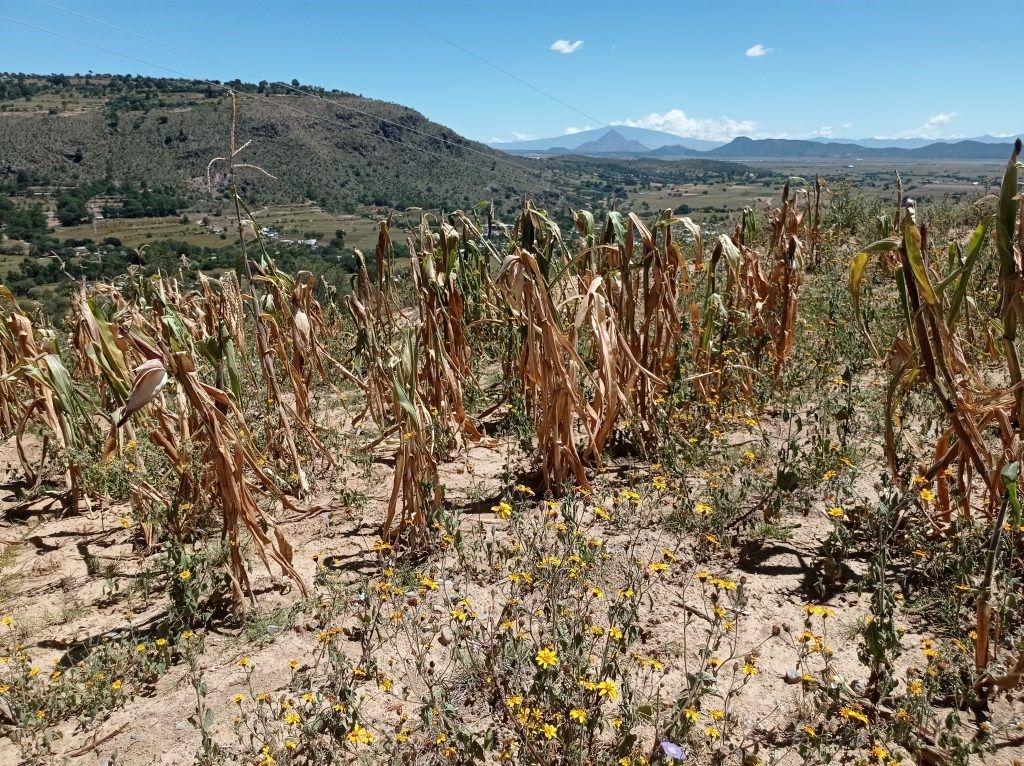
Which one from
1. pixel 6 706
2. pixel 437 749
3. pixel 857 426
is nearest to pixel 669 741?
pixel 437 749

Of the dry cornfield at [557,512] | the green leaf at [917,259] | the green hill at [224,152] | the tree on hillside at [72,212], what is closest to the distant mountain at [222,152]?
the green hill at [224,152]

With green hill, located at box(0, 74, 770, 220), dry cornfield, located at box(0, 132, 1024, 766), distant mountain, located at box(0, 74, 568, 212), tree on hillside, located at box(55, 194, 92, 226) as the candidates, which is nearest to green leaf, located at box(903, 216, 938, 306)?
dry cornfield, located at box(0, 132, 1024, 766)

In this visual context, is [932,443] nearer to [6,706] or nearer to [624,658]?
[624,658]

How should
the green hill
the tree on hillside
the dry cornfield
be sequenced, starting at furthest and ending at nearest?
the green hill < the tree on hillside < the dry cornfield

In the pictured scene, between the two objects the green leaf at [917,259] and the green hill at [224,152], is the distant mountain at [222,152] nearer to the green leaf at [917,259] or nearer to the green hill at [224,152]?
the green hill at [224,152]

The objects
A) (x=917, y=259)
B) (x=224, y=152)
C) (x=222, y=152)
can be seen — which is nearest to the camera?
(x=917, y=259)

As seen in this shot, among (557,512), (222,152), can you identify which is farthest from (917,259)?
(222,152)

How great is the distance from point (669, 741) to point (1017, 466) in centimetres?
146

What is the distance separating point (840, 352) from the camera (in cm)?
544

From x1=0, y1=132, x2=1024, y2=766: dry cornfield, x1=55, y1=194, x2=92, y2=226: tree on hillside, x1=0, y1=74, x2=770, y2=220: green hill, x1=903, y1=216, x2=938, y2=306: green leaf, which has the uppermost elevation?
x1=0, y1=74, x2=770, y2=220: green hill

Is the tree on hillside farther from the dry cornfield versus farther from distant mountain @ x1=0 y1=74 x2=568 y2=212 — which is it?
the dry cornfield

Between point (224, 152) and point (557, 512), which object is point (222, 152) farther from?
point (557, 512)

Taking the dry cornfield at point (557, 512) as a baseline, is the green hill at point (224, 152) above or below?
above

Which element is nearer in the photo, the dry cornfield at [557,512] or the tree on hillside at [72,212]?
the dry cornfield at [557,512]
